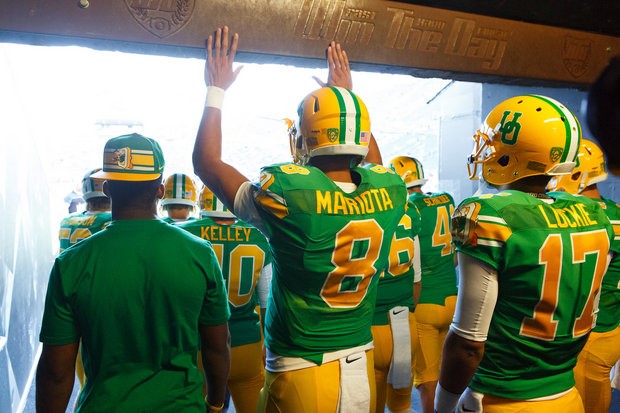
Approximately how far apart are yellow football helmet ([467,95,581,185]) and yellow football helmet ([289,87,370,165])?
0.53 m

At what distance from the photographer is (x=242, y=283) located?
9.73ft

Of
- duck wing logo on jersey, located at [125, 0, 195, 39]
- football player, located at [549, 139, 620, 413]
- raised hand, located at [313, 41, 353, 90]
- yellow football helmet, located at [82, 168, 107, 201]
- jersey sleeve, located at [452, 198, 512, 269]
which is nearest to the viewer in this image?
jersey sleeve, located at [452, 198, 512, 269]

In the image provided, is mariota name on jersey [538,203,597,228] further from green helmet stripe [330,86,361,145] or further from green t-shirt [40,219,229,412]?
green t-shirt [40,219,229,412]

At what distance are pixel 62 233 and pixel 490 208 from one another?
291 cm

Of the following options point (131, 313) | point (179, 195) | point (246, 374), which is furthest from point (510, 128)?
point (179, 195)

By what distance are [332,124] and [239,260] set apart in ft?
4.54

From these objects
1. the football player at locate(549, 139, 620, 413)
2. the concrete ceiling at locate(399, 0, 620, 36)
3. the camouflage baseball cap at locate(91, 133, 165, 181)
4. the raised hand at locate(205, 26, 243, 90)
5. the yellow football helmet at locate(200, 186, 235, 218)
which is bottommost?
the football player at locate(549, 139, 620, 413)

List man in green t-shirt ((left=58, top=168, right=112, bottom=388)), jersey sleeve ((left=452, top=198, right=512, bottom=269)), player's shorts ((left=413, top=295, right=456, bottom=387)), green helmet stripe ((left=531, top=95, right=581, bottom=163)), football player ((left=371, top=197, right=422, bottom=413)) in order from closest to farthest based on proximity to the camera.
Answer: jersey sleeve ((left=452, top=198, right=512, bottom=269)), green helmet stripe ((left=531, top=95, right=581, bottom=163)), football player ((left=371, top=197, right=422, bottom=413)), man in green t-shirt ((left=58, top=168, right=112, bottom=388)), player's shorts ((left=413, top=295, right=456, bottom=387))

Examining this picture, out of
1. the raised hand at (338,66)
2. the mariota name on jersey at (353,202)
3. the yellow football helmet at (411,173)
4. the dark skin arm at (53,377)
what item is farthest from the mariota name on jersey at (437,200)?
the dark skin arm at (53,377)

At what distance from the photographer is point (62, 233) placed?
3371 mm

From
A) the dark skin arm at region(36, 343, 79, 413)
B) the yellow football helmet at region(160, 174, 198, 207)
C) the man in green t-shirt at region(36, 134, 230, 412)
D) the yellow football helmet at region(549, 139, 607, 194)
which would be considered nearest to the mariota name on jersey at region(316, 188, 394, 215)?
the man in green t-shirt at region(36, 134, 230, 412)

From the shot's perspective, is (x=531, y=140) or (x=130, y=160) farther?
(x=531, y=140)

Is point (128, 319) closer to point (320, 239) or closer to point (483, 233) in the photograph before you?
point (320, 239)

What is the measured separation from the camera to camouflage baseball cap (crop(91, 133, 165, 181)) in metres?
1.64
